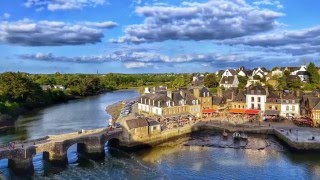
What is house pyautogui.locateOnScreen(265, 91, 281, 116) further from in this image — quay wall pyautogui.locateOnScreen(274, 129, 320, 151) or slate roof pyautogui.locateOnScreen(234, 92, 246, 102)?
quay wall pyautogui.locateOnScreen(274, 129, 320, 151)

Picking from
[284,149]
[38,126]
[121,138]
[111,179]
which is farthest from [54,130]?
[284,149]

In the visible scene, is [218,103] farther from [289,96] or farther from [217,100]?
[289,96]

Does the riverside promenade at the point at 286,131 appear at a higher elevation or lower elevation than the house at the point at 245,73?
lower

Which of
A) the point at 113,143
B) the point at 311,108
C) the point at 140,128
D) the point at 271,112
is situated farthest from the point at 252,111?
the point at 113,143

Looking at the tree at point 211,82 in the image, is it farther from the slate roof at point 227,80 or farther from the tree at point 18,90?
the tree at point 18,90

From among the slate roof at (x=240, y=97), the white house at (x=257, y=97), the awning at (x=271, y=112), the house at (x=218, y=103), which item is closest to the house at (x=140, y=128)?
the house at (x=218, y=103)
